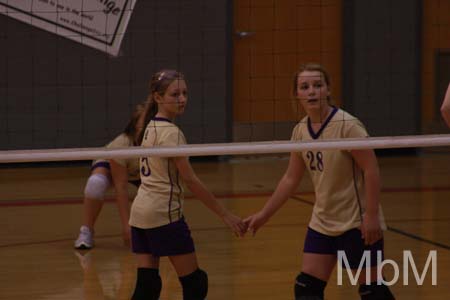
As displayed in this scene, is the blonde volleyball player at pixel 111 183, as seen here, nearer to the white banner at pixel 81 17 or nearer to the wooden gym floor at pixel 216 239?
the wooden gym floor at pixel 216 239

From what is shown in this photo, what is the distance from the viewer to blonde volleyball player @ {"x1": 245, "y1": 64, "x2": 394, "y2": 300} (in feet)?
14.2

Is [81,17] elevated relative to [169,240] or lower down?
elevated

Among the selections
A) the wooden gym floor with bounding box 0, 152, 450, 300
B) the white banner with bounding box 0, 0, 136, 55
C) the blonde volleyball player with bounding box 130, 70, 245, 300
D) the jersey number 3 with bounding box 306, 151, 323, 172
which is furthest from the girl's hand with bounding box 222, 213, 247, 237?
the white banner with bounding box 0, 0, 136, 55

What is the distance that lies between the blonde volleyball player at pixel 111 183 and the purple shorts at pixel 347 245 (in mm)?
2134

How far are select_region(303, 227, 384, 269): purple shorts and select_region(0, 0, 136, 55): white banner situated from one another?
6469 mm

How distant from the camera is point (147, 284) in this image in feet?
15.4

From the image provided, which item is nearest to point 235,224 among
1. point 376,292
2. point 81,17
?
point 376,292

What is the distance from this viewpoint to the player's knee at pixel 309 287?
4.35 m

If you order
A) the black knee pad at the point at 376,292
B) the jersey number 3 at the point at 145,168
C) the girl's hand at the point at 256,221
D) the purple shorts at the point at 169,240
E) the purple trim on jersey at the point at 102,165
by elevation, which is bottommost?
the black knee pad at the point at 376,292

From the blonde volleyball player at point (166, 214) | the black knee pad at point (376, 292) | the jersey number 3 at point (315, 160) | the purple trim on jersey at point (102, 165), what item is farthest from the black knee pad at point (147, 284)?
the purple trim on jersey at point (102, 165)

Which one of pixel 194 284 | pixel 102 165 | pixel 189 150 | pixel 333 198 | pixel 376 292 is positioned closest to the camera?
pixel 376 292

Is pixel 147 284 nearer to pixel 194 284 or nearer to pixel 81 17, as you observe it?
pixel 194 284

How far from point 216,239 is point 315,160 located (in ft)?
9.27

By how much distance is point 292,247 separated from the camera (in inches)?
272
